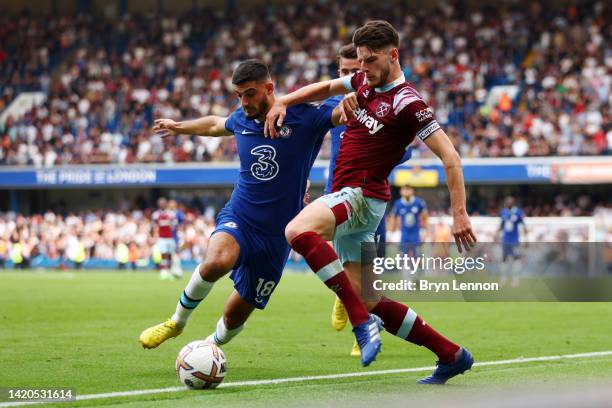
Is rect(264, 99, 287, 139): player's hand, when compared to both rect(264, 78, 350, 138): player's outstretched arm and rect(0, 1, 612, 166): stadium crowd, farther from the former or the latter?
rect(0, 1, 612, 166): stadium crowd

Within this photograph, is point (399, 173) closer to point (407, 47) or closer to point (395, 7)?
point (407, 47)

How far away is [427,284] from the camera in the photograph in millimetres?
16422

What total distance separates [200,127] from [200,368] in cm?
219

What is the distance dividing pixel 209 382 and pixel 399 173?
979 inches

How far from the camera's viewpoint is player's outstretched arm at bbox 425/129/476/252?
20.5ft

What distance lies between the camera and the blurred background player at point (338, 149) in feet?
29.4

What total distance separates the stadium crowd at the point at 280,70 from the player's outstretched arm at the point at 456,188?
77.7 ft

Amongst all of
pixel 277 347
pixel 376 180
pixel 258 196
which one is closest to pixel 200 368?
pixel 258 196

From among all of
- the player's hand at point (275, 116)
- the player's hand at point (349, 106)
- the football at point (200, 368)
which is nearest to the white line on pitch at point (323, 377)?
the football at point (200, 368)

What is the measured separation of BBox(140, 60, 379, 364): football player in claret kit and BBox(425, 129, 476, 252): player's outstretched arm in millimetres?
1218

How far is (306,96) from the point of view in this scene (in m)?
7.25

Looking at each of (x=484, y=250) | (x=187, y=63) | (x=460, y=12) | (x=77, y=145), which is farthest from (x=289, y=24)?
(x=484, y=250)

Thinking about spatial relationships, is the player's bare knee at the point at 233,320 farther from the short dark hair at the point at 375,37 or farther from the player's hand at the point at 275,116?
the short dark hair at the point at 375,37

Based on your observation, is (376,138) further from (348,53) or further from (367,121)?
(348,53)
